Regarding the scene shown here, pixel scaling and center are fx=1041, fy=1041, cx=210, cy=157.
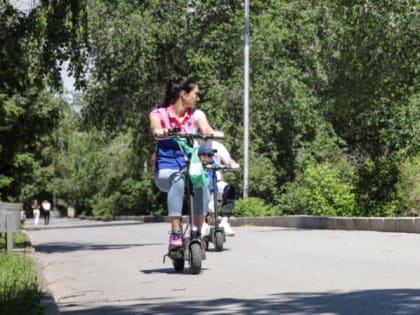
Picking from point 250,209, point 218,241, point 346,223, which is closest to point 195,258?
point 218,241

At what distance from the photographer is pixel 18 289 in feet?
27.5

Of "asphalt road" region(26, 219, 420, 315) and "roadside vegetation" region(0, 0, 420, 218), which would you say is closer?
"asphalt road" region(26, 219, 420, 315)

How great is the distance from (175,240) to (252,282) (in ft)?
4.48

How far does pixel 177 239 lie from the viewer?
388 inches

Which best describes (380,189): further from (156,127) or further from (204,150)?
(156,127)

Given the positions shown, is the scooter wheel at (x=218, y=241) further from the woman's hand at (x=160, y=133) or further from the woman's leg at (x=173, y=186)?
the woman's hand at (x=160, y=133)

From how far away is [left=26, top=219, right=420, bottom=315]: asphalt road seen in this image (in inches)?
273

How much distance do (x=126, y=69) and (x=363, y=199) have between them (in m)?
18.7

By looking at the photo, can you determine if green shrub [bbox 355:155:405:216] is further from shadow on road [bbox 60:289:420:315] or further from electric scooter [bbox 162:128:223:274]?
shadow on road [bbox 60:289:420:315]

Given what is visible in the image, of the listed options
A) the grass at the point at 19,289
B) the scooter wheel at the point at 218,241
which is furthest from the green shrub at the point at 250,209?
the grass at the point at 19,289

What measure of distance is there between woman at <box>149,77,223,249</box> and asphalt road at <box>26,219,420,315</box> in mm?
577

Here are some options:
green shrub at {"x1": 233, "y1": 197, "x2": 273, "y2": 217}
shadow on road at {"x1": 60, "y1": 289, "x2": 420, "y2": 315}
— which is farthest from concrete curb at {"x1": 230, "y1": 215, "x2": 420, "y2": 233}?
shadow on road at {"x1": 60, "y1": 289, "x2": 420, "y2": 315}

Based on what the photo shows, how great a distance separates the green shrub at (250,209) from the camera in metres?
31.3

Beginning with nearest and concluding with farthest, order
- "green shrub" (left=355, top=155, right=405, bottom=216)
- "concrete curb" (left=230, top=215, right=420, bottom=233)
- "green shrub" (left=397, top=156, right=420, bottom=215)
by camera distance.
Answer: "concrete curb" (left=230, top=215, right=420, bottom=233) → "green shrub" (left=397, top=156, right=420, bottom=215) → "green shrub" (left=355, top=155, right=405, bottom=216)
